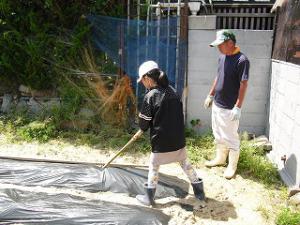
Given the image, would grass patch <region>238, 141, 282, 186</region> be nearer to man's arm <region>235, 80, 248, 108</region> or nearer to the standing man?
the standing man

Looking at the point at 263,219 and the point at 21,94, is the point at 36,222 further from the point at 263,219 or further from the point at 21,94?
the point at 21,94

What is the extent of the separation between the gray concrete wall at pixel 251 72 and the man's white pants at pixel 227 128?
1.35 meters

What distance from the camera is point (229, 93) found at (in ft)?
16.3

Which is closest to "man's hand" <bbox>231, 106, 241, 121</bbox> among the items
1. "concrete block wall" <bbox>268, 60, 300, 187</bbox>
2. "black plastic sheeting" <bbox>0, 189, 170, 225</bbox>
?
"concrete block wall" <bbox>268, 60, 300, 187</bbox>

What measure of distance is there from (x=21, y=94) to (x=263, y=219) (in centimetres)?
528

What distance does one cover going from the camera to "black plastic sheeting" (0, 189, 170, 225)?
12.7 ft

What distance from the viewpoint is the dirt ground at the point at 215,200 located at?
4.20 m

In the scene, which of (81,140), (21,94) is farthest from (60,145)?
(21,94)

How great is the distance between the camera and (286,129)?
16.8 feet

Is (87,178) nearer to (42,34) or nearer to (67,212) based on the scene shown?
(67,212)

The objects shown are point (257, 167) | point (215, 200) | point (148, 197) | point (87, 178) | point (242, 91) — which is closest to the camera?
point (148, 197)

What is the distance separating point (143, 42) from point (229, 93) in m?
2.13

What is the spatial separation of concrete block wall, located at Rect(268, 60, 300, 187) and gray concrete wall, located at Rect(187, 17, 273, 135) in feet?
0.94

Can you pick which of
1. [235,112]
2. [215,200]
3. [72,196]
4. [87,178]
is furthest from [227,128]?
[72,196]
